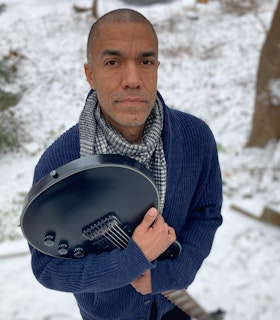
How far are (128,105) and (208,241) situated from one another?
24.0 inches

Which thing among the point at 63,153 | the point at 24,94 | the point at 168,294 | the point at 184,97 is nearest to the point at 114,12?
the point at 63,153

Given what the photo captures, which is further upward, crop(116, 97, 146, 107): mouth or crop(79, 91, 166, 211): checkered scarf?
crop(116, 97, 146, 107): mouth

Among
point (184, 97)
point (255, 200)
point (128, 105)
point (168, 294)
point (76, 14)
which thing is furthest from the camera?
point (76, 14)

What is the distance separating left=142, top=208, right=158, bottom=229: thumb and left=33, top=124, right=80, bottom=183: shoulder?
29 cm

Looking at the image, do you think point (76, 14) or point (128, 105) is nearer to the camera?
point (128, 105)

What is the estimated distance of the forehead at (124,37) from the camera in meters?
1.02

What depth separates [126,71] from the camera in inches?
40.1

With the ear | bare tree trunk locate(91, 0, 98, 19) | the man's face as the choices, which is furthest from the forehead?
bare tree trunk locate(91, 0, 98, 19)

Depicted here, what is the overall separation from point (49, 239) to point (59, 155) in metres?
0.28

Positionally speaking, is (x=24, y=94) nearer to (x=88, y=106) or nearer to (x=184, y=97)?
(x=184, y=97)

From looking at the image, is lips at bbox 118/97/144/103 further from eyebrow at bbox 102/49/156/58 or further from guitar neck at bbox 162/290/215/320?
guitar neck at bbox 162/290/215/320

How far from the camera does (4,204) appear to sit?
14.4ft

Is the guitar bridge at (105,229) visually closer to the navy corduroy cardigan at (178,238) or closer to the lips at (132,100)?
the navy corduroy cardigan at (178,238)

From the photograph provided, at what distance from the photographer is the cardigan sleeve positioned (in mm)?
1186
